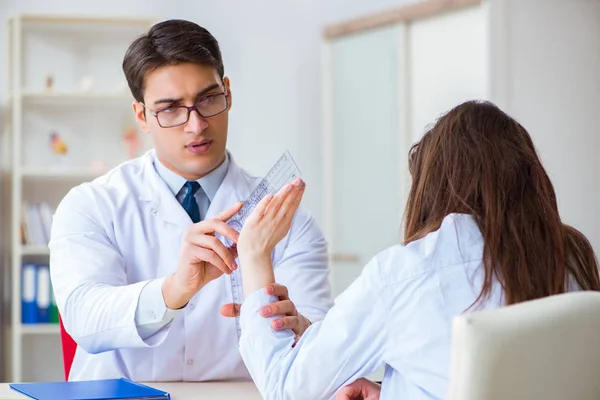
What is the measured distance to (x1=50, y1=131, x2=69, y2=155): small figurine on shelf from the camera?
4438 mm

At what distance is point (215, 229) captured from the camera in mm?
1612

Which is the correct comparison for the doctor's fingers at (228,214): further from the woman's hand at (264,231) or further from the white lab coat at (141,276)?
the white lab coat at (141,276)

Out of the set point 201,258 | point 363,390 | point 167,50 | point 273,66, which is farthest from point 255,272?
point 273,66

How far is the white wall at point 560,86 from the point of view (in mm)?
3650

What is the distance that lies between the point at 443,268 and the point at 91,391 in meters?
0.69

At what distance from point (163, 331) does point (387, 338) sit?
25.8 inches

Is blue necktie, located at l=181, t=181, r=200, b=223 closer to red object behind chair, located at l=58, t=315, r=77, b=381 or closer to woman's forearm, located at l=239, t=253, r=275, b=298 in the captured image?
red object behind chair, located at l=58, t=315, r=77, b=381

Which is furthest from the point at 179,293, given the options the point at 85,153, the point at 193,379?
the point at 85,153

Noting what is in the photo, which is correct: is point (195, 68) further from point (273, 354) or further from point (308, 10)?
point (308, 10)

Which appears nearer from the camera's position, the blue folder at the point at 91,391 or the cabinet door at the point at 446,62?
the blue folder at the point at 91,391

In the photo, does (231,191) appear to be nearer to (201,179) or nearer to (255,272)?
(201,179)

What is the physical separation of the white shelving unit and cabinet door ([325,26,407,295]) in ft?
3.39

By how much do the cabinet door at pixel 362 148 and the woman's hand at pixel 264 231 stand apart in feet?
9.11

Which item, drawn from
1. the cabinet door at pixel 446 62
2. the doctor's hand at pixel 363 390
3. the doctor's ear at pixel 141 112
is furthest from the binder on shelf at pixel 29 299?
the doctor's hand at pixel 363 390
